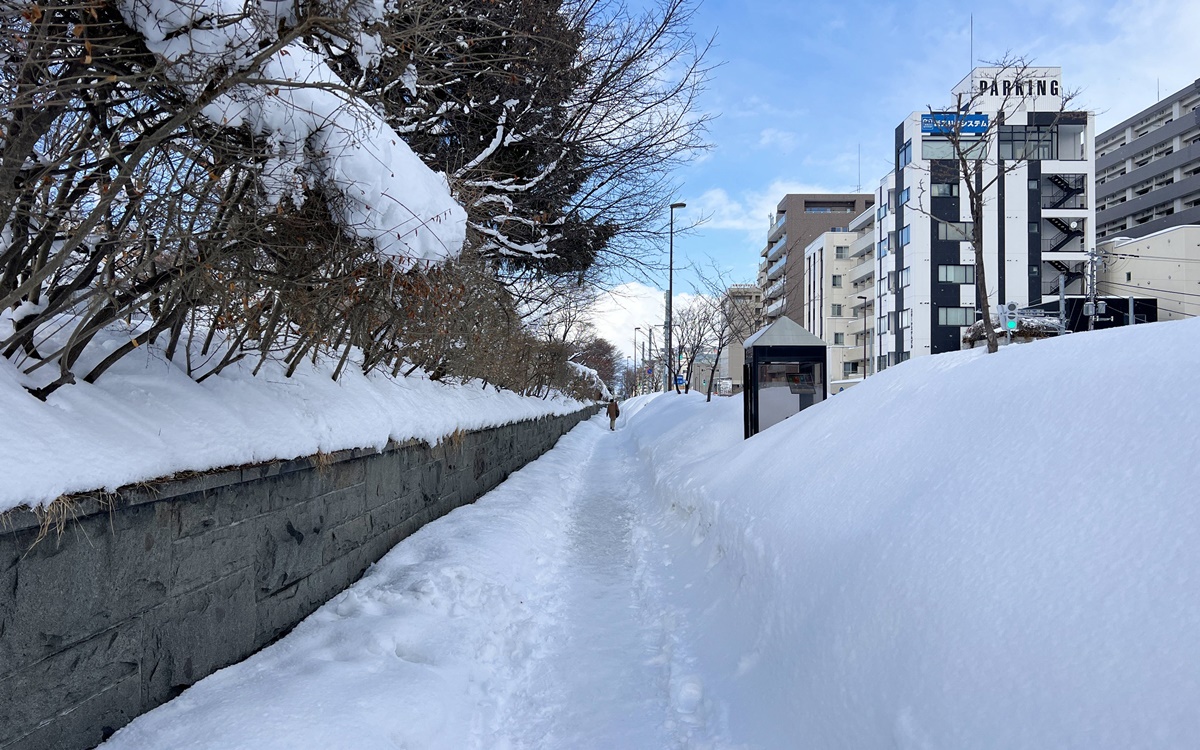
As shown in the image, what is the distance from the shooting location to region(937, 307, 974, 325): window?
5172cm

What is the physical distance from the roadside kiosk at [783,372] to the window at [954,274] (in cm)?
4621

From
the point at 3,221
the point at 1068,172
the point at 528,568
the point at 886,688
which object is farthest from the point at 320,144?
the point at 1068,172

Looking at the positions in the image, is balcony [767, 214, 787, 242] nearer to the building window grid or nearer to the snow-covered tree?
the building window grid

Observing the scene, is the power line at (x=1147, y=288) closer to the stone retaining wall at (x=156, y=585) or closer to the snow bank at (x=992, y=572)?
the snow bank at (x=992, y=572)

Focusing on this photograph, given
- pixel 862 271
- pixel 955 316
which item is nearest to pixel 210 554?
pixel 955 316

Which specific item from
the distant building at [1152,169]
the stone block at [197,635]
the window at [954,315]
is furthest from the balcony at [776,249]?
the stone block at [197,635]

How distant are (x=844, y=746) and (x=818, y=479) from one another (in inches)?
88.0

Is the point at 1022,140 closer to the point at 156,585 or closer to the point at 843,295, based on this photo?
the point at 843,295

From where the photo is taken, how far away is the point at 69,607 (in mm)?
2789

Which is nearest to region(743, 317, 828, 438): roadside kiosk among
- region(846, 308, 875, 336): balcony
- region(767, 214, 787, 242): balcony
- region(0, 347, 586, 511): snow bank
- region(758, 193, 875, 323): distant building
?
region(0, 347, 586, 511): snow bank

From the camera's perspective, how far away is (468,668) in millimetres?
4371

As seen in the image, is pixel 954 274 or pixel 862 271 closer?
pixel 954 274

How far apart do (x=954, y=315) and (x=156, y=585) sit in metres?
56.5

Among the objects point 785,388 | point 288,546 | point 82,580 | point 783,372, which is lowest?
point 288,546
